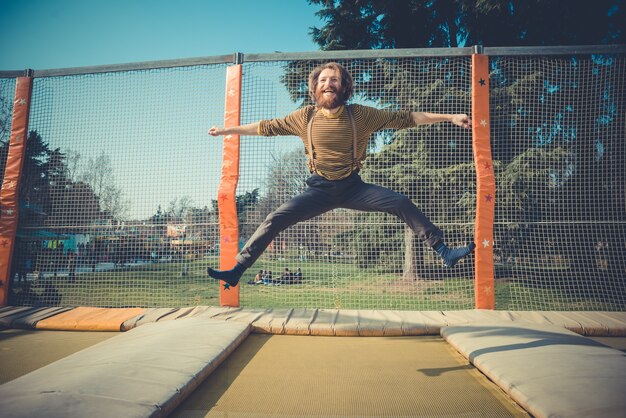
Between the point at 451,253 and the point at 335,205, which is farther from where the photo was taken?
the point at 335,205

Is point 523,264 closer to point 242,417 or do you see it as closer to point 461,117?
point 461,117

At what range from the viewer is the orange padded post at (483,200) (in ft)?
14.0

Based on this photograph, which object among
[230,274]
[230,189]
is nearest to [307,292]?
[230,189]

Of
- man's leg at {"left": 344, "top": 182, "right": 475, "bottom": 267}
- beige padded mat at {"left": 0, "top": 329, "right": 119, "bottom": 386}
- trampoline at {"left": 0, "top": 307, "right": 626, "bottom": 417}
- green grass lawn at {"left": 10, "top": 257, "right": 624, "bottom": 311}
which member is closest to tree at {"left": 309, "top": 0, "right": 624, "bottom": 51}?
green grass lawn at {"left": 10, "top": 257, "right": 624, "bottom": 311}

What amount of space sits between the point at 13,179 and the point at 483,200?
6.41 metres

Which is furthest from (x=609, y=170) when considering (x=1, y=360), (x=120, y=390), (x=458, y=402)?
(x=1, y=360)

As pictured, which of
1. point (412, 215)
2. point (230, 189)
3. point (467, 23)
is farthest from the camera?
point (467, 23)

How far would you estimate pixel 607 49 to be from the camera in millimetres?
4398

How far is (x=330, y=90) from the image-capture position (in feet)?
8.68

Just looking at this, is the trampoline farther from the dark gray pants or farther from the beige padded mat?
the dark gray pants

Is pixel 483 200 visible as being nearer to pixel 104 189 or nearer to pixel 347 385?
pixel 347 385

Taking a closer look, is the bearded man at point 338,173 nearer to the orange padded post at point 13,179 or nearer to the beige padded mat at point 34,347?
the beige padded mat at point 34,347

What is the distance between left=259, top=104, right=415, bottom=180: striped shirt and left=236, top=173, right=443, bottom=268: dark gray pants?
98 millimetres

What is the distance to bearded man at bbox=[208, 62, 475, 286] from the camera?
2.55m
